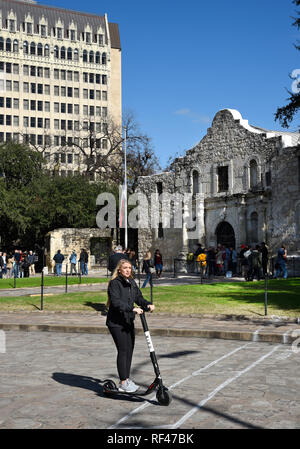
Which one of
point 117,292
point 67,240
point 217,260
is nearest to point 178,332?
point 117,292

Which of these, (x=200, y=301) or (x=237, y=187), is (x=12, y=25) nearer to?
(x=237, y=187)

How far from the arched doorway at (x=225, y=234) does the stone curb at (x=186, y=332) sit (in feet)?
72.7

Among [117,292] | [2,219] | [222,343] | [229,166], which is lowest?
[222,343]

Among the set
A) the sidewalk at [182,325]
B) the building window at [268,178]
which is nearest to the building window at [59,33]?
the building window at [268,178]

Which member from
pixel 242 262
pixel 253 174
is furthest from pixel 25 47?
pixel 242 262

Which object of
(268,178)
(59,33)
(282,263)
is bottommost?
(282,263)

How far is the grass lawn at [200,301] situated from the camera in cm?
1421

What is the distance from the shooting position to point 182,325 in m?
12.1

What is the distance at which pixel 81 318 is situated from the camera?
546 inches

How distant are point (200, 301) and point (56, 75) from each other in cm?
7248

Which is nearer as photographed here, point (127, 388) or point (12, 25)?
point (127, 388)

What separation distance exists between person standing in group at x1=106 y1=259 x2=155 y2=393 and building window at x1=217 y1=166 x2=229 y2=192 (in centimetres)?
2830
